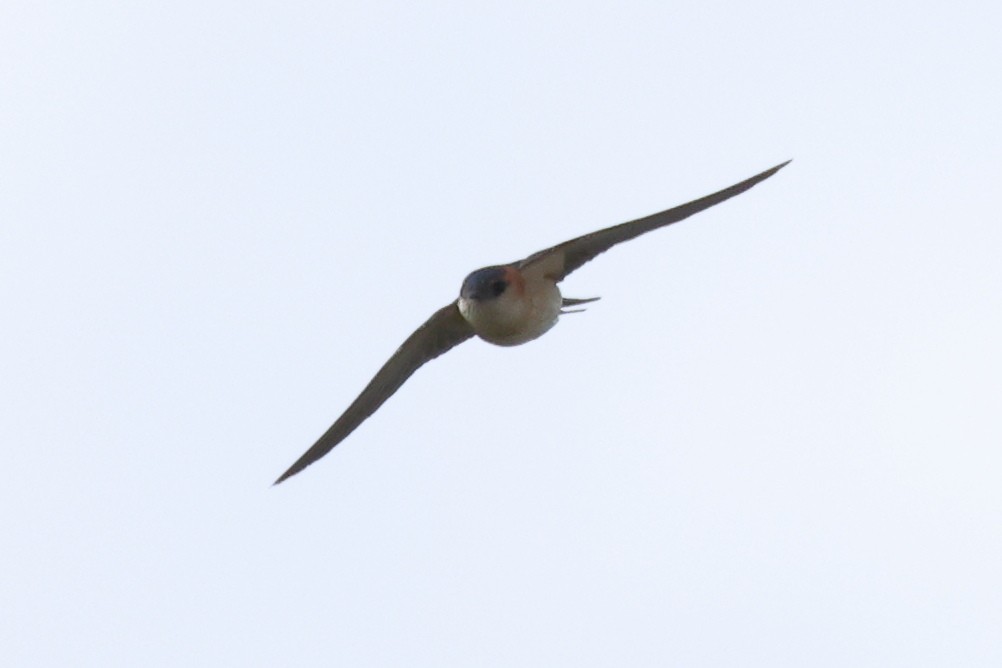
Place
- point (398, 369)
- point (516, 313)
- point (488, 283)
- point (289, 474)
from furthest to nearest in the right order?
point (398, 369) < point (289, 474) < point (516, 313) < point (488, 283)

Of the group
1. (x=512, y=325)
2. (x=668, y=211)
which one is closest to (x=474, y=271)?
(x=512, y=325)

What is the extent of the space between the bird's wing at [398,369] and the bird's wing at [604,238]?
91 cm

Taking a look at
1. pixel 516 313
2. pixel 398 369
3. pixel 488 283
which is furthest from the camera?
pixel 398 369

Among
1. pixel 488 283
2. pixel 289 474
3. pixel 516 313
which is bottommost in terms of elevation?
pixel 289 474

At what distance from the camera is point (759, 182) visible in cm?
1633

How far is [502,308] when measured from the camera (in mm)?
17000

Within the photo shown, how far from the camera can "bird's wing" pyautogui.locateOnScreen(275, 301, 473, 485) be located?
703 inches

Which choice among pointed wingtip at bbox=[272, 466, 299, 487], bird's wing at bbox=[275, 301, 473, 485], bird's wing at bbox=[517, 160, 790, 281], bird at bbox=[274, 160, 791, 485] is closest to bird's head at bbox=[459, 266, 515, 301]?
bird at bbox=[274, 160, 791, 485]

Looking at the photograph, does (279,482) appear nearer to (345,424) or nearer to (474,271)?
(345,424)

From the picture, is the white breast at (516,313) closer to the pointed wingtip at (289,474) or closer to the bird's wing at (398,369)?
the bird's wing at (398,369)

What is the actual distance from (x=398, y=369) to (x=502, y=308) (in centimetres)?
144

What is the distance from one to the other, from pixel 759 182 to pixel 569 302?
2.23m

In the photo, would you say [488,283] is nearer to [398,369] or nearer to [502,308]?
[502,308]

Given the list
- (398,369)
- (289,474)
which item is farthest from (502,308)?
(289,474)
